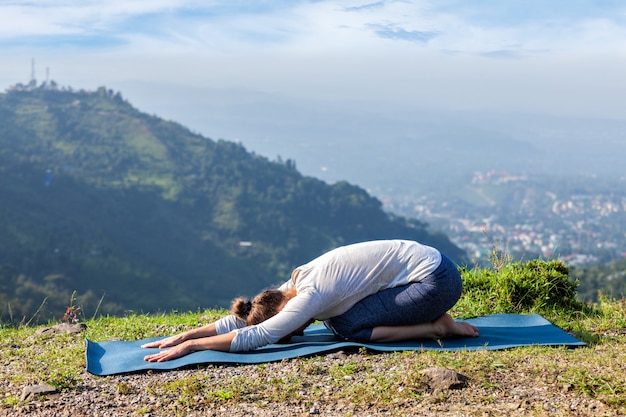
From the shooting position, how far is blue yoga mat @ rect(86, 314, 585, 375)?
16.4 ft

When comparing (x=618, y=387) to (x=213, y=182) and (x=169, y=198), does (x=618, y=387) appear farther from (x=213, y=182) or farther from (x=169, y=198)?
(x=213, y=182)

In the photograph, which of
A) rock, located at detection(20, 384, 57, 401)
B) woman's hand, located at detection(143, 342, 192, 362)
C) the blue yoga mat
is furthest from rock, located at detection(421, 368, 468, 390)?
rock, located at detection(20, 384, 57, 401)

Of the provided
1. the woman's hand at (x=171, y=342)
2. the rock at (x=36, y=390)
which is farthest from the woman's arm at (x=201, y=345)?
the rock at (x=36, y=390)

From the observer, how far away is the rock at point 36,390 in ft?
14.4

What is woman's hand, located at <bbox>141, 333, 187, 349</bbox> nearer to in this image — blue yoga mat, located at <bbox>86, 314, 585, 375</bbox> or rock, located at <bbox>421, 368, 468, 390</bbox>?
blue yoga mat, located at <bbox>86, 314, 585, 375</bbox>

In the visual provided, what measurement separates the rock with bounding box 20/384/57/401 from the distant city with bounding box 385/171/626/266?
72.9m

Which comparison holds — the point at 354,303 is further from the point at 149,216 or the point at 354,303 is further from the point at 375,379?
the point at 149,216

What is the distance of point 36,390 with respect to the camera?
4.42 meters

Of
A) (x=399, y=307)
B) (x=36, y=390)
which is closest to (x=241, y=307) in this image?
(x=399, y=307)

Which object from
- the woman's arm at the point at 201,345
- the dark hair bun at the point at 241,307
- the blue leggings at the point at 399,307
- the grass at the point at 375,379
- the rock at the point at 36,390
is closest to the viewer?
the grass at the point at 375,379

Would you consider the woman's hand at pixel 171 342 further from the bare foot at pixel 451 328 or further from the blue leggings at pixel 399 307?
the bare foot at pixel 451 328

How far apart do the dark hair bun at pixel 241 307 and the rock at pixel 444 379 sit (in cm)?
160

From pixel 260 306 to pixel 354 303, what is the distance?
71 cm

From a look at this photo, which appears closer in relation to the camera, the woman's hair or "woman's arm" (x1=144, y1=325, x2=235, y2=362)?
"woman's arm" (x1=144, y1=325, x2=235, y2=362)
